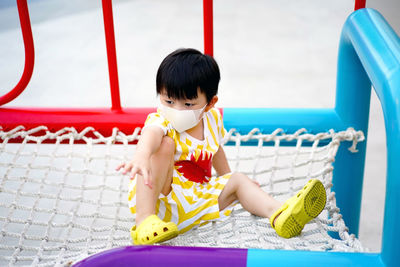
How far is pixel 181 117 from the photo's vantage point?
83 centimetres

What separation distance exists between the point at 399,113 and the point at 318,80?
192 cm

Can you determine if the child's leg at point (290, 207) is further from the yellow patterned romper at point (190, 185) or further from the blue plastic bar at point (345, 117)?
the blue plastic bar at point (345, 117)

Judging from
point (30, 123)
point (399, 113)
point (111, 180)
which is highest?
point (399, 113)

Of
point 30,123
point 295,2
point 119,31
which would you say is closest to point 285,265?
point 30,123

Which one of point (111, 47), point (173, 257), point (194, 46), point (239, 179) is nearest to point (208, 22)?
point (111, 47)

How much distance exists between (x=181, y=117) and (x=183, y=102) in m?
0.02

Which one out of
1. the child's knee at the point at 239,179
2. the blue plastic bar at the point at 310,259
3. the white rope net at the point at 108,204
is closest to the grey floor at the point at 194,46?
the white rope net at the point at 108,204

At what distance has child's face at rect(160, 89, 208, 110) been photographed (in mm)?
828

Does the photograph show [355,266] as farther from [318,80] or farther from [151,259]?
[318,80]

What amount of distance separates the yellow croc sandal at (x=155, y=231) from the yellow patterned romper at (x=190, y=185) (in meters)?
0.09

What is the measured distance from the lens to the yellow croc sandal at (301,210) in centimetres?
77

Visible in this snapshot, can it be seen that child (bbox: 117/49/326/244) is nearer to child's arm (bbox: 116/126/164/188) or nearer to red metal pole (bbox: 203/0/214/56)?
child's arm (bbox: 116/126/164/188)

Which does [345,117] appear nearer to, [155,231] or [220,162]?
[220,162]

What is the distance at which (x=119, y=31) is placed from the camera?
3059mm
